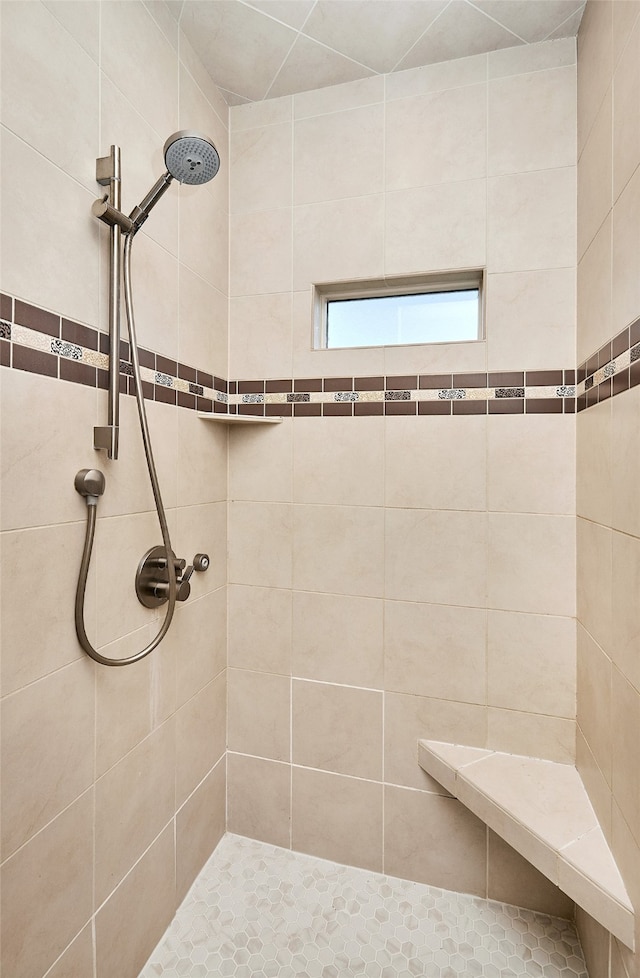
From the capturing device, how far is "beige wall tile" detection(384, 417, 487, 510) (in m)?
1.61

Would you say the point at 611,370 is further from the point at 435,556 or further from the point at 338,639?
the point at 338,639

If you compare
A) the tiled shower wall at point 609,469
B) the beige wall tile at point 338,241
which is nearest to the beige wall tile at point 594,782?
the tiled shower wall at point 609,469

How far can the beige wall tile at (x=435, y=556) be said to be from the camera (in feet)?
5.29

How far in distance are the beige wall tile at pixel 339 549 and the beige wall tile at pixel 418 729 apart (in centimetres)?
38

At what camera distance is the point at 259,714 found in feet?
5.99

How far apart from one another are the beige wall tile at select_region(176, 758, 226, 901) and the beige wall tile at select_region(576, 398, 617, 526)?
150cm

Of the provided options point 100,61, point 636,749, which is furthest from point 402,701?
point 100,61

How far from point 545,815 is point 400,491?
97 cm

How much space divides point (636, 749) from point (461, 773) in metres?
0.61

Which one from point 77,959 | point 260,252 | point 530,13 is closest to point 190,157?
point 260,252

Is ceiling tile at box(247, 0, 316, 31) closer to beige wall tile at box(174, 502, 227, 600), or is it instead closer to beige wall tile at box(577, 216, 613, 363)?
beige wall tile at box(577, 216, 613, 363)

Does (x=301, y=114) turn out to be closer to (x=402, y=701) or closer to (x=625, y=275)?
(x=625, y=275)

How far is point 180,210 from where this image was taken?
152 centimetres

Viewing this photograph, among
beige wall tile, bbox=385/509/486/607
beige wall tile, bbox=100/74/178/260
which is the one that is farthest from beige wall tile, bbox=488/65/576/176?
beige wall tile, bbox=385/509/486/607
